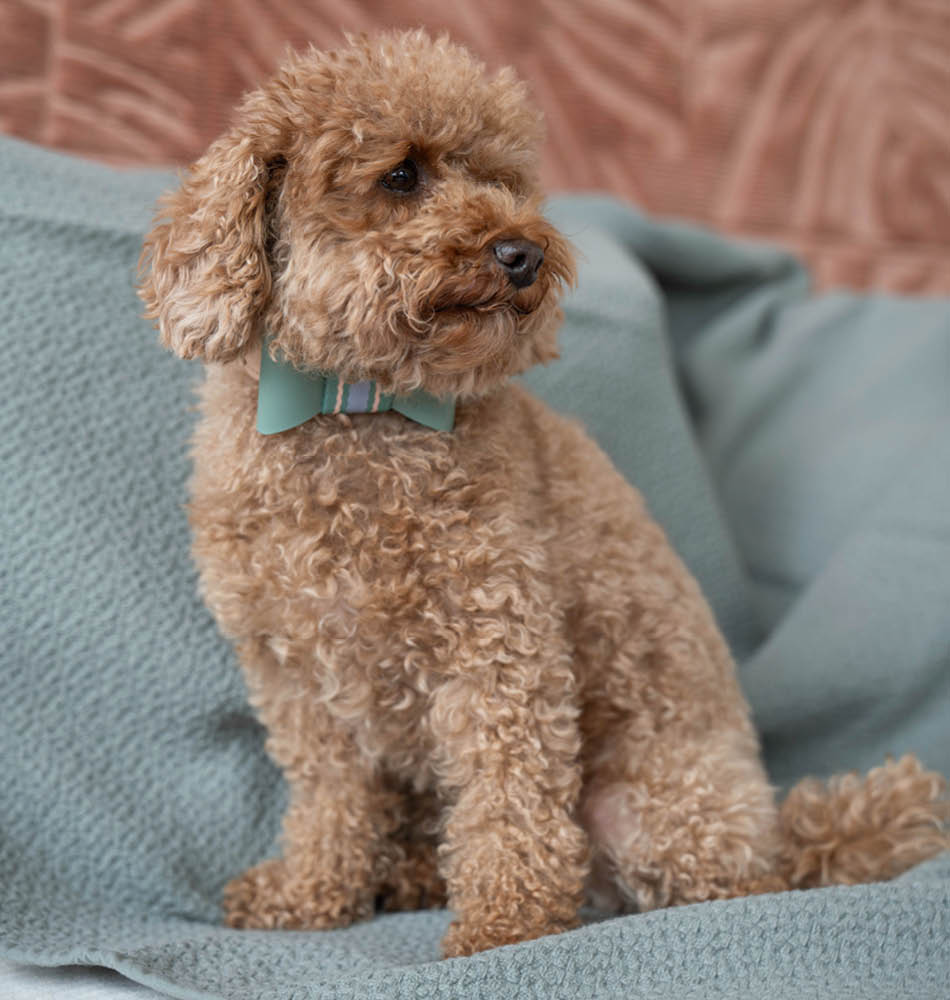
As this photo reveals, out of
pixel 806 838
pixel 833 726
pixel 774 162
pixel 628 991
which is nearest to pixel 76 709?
pixel 628 991

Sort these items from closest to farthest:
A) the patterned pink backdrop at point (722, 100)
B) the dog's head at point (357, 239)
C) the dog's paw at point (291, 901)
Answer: the dog's head at point (357, 239) < the dog's paw at point (291, 901) < the patterned pink backdrop at point (722, 100)

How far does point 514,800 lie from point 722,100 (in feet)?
5.30

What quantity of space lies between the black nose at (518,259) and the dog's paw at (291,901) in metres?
0.69

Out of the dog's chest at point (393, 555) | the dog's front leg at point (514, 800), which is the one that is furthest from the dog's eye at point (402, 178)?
the dog's front leg at point (514, 800)

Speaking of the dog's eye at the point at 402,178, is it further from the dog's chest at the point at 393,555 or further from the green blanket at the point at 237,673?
the green blanket at the point at 237,673

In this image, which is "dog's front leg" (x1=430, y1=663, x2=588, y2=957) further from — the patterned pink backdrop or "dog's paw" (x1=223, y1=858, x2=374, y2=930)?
the patterned pink backdrop

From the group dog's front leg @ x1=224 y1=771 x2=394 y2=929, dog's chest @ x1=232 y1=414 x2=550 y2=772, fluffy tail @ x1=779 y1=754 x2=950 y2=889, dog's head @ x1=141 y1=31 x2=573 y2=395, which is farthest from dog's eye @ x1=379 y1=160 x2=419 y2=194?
fluffy tail @ x1=779 y1=754 x2=950 y2=889

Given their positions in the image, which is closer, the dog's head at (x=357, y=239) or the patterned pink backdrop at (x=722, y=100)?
the dog's head at (x=357, y=239)

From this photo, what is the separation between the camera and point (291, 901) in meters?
1.23

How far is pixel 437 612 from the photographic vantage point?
1.09m

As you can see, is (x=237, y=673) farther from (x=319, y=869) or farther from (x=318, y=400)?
(x=318, y=400)

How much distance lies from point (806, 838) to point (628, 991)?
0.36 m

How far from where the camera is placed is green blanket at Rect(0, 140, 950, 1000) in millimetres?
1020

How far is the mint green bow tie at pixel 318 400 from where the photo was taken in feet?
3.53
